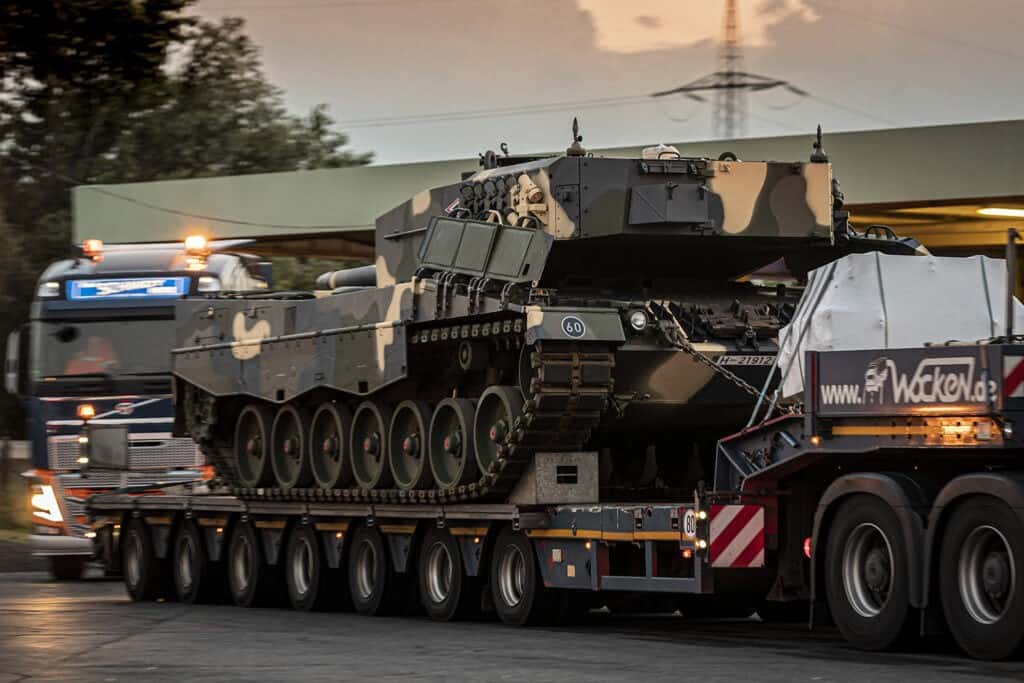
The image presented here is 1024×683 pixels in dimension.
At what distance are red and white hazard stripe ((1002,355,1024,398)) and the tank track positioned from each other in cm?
452

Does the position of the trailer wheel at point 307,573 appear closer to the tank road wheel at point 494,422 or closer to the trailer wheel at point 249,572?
the trailer wheel at point 249,572

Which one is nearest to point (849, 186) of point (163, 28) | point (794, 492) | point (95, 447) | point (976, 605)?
point (95, 447)

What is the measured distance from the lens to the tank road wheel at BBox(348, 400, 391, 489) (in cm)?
1809

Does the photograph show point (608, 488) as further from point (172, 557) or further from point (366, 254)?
point (366, 254)

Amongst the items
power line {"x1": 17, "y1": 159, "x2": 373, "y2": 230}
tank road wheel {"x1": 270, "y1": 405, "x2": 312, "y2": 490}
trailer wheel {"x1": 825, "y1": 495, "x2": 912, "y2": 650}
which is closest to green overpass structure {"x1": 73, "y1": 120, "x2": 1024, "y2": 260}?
power line {"x1": 17, "y1": 159, "x2": 373, "y2": 230}

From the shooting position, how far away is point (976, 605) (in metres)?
11.5

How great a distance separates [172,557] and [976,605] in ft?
38.4

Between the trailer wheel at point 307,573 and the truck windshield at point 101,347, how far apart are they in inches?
196

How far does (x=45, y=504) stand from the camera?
23844mm

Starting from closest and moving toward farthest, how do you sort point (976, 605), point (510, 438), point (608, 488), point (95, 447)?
point (976, 605) → point (510, 438) → point (608, 488) → point (95, 447)

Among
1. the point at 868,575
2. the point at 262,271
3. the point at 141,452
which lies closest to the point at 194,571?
the point at 141,452

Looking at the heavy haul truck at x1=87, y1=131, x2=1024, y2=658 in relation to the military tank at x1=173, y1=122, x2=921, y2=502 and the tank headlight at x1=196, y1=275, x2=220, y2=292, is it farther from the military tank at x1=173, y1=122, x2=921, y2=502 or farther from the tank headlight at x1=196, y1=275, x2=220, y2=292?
the tank headlight at x1=196, y1=275, x2=220, y2=292

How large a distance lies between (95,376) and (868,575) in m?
13.4

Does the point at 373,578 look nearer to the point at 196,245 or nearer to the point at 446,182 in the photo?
the point at 196,245
